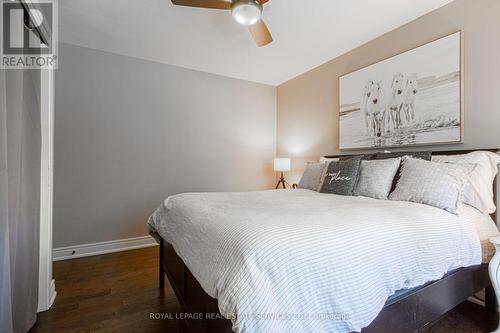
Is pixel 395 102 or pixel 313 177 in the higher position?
pixel 395 102

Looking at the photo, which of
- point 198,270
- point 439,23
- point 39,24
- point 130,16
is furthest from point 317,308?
point 130,16

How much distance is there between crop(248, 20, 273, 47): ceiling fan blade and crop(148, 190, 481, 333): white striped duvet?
165 centimetres

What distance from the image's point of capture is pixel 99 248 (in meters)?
3.03

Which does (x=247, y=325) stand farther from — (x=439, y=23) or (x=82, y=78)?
(x=82, y=78)

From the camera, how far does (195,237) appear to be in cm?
128

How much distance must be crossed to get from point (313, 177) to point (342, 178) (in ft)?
1.58

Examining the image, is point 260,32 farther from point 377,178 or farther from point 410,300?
point 410,300

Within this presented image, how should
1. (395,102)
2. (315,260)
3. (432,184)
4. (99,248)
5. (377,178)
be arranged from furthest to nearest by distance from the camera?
(99,248) < (395,102) < (377,178) < (432,184) < (315,260)

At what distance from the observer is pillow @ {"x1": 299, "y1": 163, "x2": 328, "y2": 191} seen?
8.77ft

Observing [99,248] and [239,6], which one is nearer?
[239,6]

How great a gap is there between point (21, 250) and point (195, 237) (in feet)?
3.63

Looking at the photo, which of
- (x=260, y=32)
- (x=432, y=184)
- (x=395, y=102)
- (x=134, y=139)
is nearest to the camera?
(x=432, y=184)

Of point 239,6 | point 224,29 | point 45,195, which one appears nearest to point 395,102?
point 239,6

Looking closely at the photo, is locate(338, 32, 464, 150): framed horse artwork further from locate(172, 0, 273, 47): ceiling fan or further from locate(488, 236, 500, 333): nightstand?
locate(172, 0, 273, 47): ceiling fan
